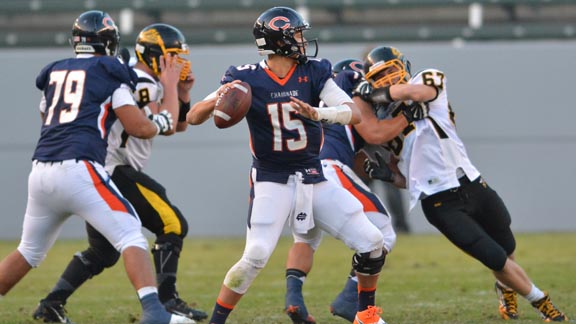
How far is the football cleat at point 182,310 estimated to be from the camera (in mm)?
6142

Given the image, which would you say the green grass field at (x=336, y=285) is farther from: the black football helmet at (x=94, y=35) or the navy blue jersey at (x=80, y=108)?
the black football helmet at (x=94, y=35)

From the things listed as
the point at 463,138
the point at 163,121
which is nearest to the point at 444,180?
the point at 163,121

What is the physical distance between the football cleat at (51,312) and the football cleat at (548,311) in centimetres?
275

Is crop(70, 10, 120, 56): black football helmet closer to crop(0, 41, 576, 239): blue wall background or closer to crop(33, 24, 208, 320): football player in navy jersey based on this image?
crop(33, 24, 208, 320): football player in navy jersey

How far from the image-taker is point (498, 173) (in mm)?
13898

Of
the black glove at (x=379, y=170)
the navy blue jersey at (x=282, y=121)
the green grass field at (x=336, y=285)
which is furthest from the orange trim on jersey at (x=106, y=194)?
the black glove at (x=379, y=170)

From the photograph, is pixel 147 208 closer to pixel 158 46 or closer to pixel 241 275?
pixel 158 46

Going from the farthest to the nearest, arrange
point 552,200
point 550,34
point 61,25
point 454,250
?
point 61,25, point 550,34, point 552,200, point 454,250

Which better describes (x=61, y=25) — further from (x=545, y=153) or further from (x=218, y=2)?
(x=545, y=153)

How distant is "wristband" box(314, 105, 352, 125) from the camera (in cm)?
511

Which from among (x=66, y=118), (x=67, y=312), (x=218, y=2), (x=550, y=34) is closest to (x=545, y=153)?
(x=550, y=34)

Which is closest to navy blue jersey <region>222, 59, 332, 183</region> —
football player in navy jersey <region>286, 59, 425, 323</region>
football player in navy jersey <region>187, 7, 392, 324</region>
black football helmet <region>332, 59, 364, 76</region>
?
football player in navy jersey <region>187, 7, 392, 324</region>

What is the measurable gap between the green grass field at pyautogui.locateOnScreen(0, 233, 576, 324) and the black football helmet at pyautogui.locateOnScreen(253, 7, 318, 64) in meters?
1.66

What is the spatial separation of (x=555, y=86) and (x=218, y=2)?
5.49 metres
